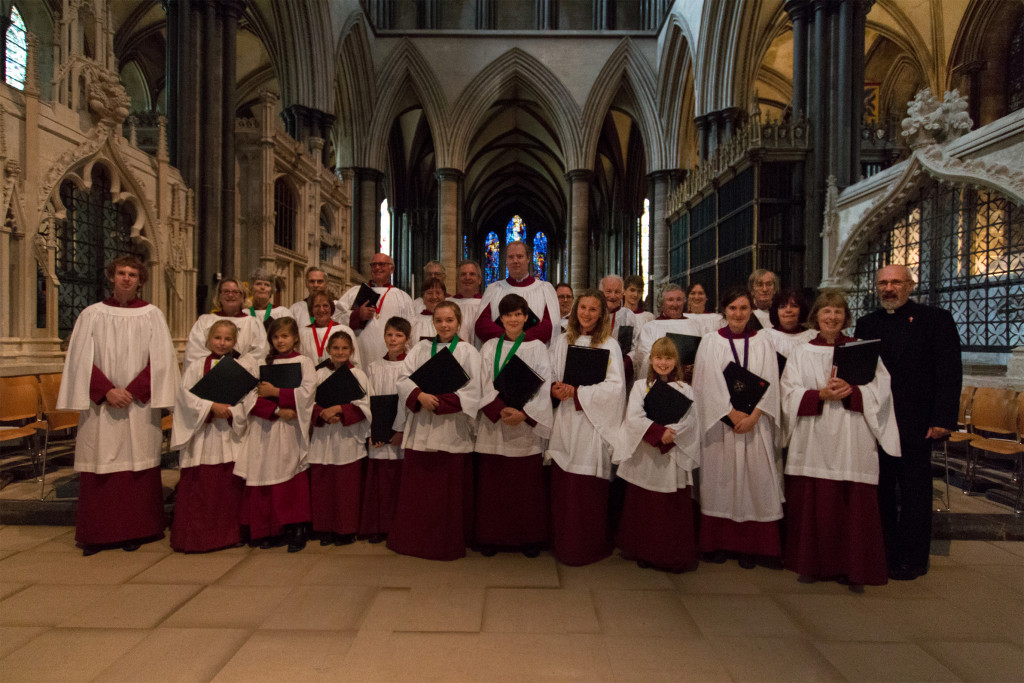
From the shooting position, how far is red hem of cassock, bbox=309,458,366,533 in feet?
12.1

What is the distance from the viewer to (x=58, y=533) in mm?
3920

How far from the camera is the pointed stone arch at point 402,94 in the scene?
1945 cm

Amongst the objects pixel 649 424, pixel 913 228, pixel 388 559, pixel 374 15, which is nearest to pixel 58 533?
pixel 388 559

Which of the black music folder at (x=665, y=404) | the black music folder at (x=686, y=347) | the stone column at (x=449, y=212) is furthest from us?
the stone column at (x=449, y=212)

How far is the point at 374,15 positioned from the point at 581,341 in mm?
20216

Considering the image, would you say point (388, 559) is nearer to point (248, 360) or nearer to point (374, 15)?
point (248, 360)

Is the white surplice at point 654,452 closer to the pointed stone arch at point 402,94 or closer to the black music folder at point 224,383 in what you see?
the black music folder at point 224,383

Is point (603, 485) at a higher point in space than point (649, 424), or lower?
lower

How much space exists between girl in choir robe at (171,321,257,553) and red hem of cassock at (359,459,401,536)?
816 millimetres

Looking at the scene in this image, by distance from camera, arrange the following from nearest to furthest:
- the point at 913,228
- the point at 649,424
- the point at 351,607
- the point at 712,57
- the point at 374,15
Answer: the point at 351,607
the point at 649,424
the point at 913,228
the point at 712,57
the point at 374,15

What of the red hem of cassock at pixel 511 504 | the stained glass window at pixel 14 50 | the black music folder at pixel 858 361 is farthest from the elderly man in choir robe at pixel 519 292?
the stained glass window at pixel 14 50

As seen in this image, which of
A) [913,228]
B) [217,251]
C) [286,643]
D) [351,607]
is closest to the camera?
[286,643]

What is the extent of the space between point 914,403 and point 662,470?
1557 millimetres

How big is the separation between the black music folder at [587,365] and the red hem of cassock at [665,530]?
74cm
